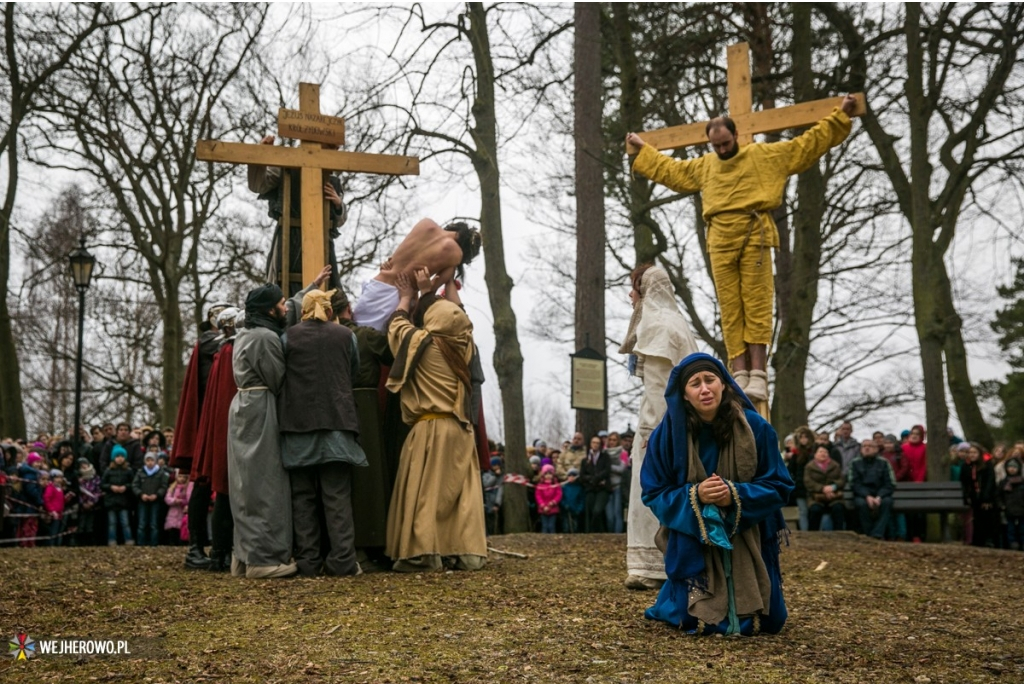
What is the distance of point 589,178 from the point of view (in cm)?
1558

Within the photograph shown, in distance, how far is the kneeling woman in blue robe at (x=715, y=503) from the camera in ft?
19.5

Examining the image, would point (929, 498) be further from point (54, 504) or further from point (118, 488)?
point (54, 504)

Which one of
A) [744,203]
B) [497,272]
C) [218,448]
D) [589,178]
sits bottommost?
[218,448]

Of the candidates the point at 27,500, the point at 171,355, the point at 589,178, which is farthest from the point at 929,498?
the point at 171,355

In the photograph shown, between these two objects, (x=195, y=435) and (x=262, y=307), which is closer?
(x=262, y=307)

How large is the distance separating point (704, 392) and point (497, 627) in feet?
5.23

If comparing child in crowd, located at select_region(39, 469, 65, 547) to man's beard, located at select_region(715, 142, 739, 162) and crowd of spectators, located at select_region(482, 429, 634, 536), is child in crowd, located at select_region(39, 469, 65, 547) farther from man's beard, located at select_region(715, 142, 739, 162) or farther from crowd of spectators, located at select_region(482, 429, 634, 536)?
man's beard, located at select_region(715, 142, 739, 162)

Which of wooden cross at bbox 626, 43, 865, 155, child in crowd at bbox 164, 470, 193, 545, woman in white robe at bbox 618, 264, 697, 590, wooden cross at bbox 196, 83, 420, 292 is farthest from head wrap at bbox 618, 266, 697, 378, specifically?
child in crowd at bbox 164, 470, 193, 545

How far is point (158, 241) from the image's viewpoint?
2316 cm

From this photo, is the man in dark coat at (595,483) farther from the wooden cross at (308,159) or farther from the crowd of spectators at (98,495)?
the wooden cross at (308,159)

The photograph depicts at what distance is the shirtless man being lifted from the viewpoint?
9.66m

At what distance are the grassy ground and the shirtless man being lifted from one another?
90.9 inches

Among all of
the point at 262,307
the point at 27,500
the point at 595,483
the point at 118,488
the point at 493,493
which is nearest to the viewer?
the point at 262,307

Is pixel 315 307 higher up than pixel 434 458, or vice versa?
pixel 315 307
